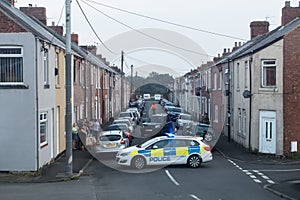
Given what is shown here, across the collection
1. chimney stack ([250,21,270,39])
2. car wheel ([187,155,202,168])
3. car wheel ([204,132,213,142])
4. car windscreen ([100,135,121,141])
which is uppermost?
chimney stack ([250,21,270,39])

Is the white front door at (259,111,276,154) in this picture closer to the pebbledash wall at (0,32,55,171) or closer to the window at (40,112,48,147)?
the window at (40,112,48,147)

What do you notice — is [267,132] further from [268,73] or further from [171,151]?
[171,151]

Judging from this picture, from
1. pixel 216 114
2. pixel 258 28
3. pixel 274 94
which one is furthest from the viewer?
pixel 216 114

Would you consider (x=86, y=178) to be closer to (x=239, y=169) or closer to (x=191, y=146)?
(x=191, y=146)

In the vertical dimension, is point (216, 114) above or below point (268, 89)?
below

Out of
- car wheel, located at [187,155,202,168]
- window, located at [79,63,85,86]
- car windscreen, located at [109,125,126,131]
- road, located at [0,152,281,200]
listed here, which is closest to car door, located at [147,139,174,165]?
road, located at [0,152,281,200]

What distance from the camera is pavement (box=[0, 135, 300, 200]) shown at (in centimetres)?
1623

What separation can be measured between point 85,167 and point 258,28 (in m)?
25.2

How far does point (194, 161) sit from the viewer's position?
21438 millimetres

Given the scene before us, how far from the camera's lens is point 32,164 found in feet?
62.6

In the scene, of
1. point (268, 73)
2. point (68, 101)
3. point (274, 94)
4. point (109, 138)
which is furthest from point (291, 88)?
point (68, 101)

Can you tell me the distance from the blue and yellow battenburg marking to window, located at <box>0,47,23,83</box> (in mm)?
5464

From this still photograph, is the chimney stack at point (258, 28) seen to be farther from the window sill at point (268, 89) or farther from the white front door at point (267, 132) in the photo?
the white front door at point (267, 132)

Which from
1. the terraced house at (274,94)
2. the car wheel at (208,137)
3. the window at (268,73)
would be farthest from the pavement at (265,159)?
the window at (268,73)
